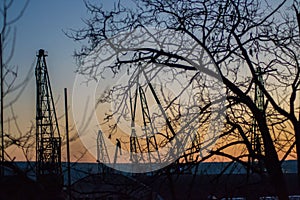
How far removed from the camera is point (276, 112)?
848 centimetres

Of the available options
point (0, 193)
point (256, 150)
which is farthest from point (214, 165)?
point (0, 193)

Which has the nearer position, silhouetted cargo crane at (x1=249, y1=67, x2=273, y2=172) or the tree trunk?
the tree trunk

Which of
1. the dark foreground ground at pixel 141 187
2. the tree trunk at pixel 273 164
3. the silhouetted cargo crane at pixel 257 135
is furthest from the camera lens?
the silhouetted cargo crane at pixel 257 135

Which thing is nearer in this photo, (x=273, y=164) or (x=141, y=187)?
(x=141, y=187)

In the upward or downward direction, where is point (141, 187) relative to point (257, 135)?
downward

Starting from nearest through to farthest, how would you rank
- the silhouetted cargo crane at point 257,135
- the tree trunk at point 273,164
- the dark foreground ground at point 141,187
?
the dark foreground ground at point 141,187 < the tree trunk at point 273,164 < the silhouetted cargo crane at point 257,135

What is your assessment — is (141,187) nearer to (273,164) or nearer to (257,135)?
(273,164)

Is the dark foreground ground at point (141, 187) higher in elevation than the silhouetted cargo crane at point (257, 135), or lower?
lower

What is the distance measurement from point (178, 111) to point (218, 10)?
5.62 feet

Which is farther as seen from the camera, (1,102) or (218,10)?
(218,10)

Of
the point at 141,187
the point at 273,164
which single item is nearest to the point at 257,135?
the point at 273,164

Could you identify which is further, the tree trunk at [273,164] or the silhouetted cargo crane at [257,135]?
the silhouetted cargo crane at [257,135]

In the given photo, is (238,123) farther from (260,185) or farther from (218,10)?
(218,10)

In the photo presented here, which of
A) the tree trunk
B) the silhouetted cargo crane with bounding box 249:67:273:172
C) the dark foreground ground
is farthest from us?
the silhouetted cargo crane with bounding box 249:67:273:172
